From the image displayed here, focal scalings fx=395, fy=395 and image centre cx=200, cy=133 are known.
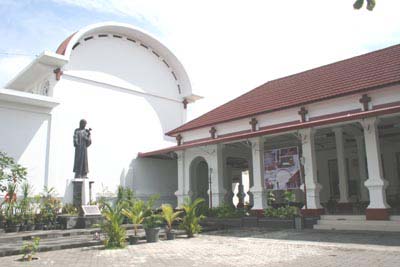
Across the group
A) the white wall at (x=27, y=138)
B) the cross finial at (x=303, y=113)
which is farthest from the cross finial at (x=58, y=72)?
the cross finial at (x=303, y=113)

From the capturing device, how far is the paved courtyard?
709cm

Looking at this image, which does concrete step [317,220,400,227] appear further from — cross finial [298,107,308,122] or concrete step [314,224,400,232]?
cross finial [298,107,308,122]

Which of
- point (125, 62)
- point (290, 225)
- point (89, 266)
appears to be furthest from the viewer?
point (125, 62)

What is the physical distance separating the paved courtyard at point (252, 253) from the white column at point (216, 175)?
4710mm

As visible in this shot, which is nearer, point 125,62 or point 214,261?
point 214,261

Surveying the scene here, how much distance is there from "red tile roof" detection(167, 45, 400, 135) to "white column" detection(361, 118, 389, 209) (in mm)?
1310

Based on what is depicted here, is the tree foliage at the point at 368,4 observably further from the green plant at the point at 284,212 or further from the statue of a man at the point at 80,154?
the statue of a man at the point at 80,154

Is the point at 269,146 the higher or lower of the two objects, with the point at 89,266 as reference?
higher

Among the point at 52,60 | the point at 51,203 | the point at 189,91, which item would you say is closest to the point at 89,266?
the point at 51,203

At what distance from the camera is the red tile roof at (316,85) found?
12926mm

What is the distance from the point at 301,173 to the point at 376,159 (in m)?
2.50

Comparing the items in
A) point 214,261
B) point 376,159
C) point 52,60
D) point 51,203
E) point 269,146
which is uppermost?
point 52,60

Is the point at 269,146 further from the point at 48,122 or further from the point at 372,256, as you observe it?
the point at 372,256

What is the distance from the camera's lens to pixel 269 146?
1881 cm
